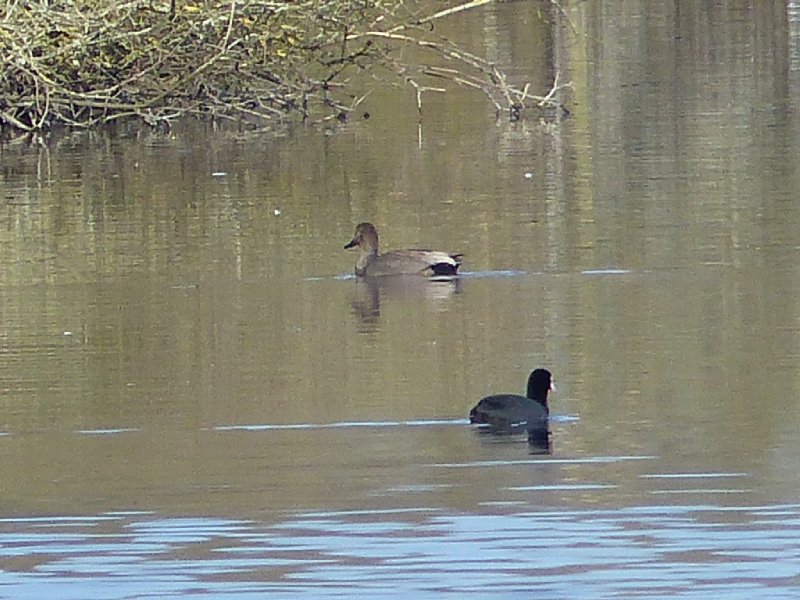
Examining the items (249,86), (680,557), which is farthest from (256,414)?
(249,86)

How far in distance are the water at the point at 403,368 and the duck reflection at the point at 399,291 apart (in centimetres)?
4

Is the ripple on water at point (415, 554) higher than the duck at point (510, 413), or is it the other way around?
the duck at point (510, 413)

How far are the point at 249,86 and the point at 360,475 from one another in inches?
627

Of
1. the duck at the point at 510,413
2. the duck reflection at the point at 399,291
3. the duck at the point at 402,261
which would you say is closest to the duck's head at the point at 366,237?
the duck at the point at 402,261

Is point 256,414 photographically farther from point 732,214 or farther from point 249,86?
point 249,86

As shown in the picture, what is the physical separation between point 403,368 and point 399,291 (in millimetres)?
2843

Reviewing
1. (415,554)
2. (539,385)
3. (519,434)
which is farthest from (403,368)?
(415,554)

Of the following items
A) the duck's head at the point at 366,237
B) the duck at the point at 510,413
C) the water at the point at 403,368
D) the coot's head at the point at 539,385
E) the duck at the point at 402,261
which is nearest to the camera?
the water at the point at 403,368

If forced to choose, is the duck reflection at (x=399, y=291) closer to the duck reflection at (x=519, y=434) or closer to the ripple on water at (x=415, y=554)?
the duck reflection at (x=519, y=434)

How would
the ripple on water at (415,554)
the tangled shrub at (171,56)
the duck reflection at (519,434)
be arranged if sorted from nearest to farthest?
the ripple on water at (415,554), the duck reflection at (519,434), the tangled shrub at (171,56)

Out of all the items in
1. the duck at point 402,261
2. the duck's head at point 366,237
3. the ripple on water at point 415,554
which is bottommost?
the ripple on water at point 415,554

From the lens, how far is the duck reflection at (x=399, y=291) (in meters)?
13.2

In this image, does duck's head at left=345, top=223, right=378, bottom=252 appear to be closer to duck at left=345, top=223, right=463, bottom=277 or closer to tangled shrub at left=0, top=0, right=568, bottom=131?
duck at left=345, top=223, right=463, bottom=277

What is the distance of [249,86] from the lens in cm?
2442
